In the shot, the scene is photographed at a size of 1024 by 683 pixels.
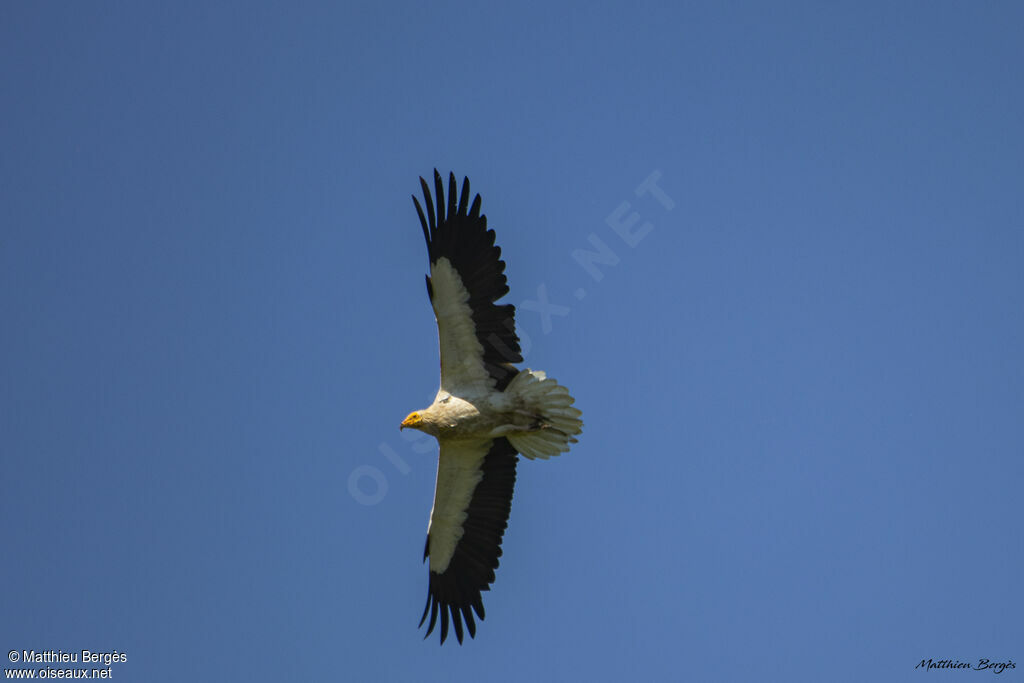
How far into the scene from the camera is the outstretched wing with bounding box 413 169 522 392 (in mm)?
11664

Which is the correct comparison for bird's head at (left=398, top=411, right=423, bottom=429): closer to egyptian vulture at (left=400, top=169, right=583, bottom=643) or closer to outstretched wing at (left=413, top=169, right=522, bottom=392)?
egyptian vulture at (left=400, top=169, right=583, bottom=643)

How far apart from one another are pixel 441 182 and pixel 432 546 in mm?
4396

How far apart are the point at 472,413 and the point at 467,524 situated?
156cm

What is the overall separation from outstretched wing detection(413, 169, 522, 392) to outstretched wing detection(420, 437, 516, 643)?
1363 mm

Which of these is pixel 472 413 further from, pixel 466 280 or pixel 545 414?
pixel 466 280

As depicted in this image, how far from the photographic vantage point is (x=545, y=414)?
1206 cm

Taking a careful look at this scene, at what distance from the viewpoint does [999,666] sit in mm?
12883

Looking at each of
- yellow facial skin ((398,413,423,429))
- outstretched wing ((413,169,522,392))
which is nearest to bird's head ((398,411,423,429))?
yellow facial skin ((398,413,423,429))

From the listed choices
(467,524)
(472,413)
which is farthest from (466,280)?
(467,524)

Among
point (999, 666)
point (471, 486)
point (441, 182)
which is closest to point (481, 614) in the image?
point (471, 486)

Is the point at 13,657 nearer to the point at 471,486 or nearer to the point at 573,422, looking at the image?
the point at 471,486

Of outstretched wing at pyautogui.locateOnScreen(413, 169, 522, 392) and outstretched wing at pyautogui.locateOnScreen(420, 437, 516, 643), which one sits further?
outstretched wing at pyautogui.locateOnScreen(420, 437, 516, 643)

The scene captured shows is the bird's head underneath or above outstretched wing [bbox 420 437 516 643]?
above

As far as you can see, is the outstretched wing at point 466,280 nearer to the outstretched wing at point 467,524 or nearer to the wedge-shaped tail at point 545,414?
the wedge-shaped tail at point 545,414
